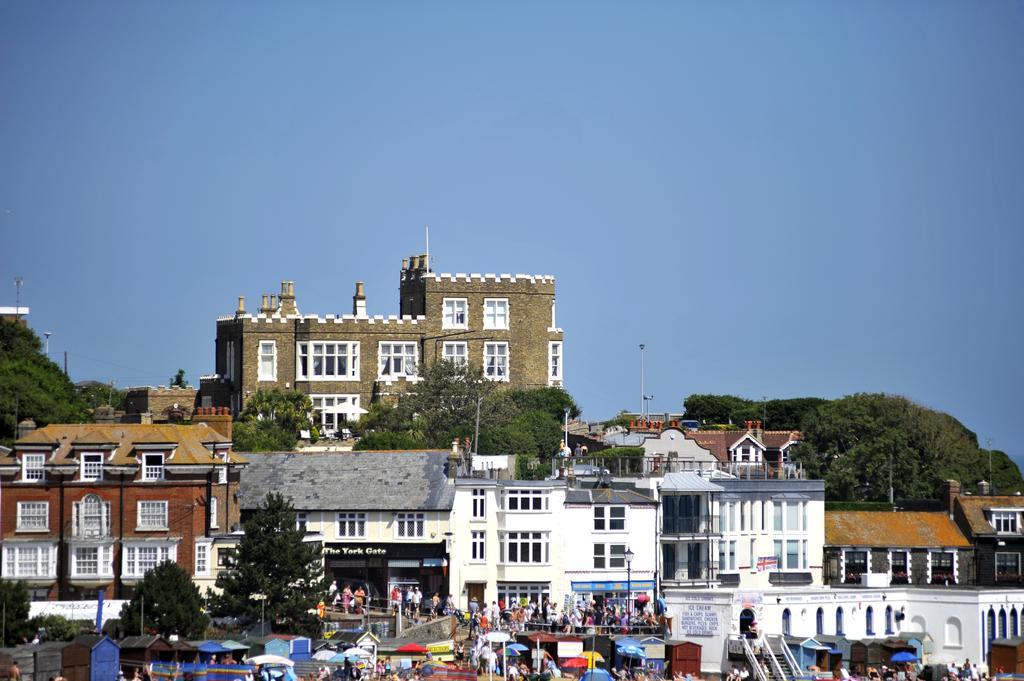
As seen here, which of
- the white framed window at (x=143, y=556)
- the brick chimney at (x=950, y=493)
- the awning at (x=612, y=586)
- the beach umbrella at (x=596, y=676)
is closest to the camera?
the beach umbrella at (x=596, y=676)

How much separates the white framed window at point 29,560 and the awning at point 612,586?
729 inches

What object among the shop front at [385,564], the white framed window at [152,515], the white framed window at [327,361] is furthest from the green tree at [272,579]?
the white framed window at [327,361]

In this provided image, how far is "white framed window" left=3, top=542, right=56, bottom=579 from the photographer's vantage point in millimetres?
75000

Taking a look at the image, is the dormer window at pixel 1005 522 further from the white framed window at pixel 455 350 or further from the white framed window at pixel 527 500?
the white framed window at pixel 455 350

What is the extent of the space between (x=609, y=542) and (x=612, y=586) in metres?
1.59

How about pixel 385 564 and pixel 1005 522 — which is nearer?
pixel 385 564

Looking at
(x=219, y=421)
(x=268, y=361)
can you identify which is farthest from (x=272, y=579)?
(x=268, y=361)

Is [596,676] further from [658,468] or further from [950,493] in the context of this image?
[950,493]

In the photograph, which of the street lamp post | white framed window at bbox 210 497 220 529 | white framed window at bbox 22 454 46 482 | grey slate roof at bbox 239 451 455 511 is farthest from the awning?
white framed window at bbox 22 454 46 482

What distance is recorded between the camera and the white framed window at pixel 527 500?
267 ft

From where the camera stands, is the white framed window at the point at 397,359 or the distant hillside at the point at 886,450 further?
the white framed window at the point at 397,359

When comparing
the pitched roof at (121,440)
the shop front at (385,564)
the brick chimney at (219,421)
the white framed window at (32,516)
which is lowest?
the shop front at (385,564)

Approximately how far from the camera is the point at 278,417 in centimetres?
10212

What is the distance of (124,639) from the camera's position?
67.0 m
